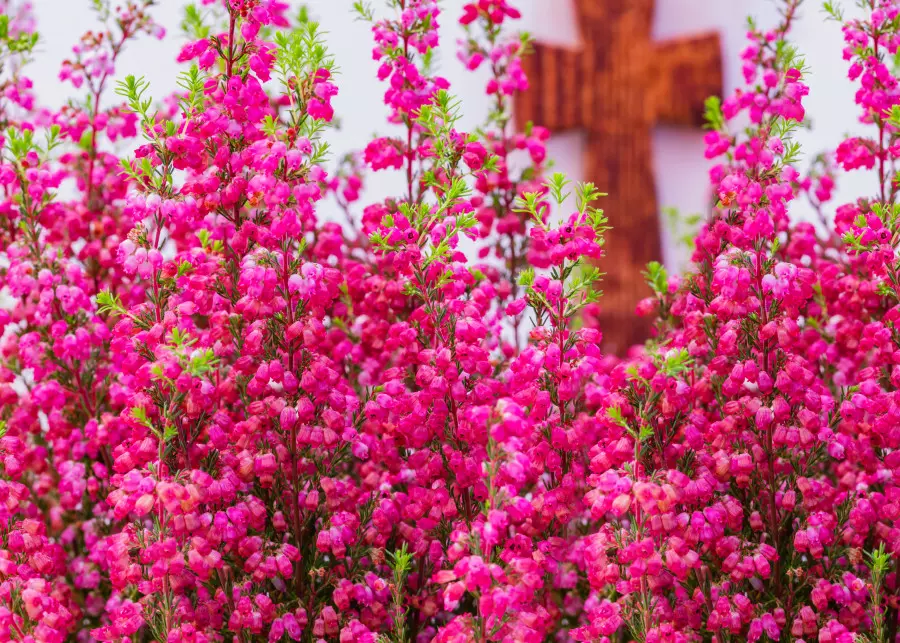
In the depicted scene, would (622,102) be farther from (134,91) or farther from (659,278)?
(134,91)

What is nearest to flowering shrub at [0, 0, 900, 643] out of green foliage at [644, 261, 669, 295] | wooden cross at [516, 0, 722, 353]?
green foliage at [644, 261, 669, 295]

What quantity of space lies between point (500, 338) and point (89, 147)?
1.91 feet

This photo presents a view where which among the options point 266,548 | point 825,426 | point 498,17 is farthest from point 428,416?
point 498,17

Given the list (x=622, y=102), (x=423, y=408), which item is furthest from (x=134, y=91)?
(x=622, y=102)

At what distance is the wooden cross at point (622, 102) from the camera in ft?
7.40

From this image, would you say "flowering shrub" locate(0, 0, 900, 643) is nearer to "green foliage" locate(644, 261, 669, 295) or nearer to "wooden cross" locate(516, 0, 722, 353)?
"green foliage" locate(644, 261, 669, 295)

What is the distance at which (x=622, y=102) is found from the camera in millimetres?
2305

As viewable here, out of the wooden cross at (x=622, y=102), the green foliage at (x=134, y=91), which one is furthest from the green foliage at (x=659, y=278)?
the wooden cross at (x=622, y=102)

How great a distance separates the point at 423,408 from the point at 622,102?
5.09 feet

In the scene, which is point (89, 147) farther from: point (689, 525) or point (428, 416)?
point (689, 525)

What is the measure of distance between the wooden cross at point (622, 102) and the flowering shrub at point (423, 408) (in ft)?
3.63

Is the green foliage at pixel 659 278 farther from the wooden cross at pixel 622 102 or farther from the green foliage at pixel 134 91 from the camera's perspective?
the wooden cross at pixel 622 102

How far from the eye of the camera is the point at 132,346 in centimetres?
95

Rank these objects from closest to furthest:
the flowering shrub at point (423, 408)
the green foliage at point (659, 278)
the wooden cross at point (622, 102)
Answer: the flowering shrub at point (423, 408)
the green foliage at point (659, 278)
the wooden cross at point (622, 102)
